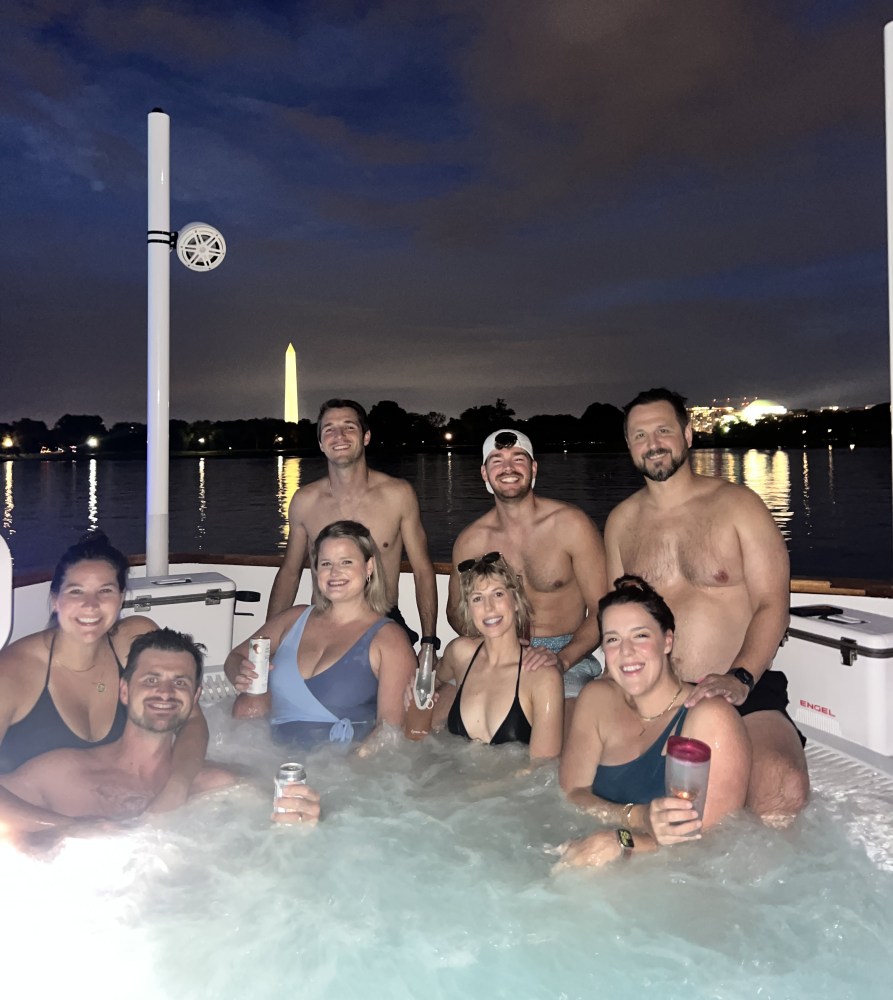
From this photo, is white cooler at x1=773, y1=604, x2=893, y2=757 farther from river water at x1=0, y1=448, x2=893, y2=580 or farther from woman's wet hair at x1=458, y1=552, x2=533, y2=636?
river water at x1=0, y1=448, x2=893, y2=580

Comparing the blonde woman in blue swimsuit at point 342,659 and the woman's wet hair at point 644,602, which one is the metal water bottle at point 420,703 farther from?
the woman's wet hair at point 644,602

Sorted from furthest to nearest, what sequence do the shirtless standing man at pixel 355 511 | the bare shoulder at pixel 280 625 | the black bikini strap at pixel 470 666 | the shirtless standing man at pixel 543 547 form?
the shirtless standing man at pixel 355 511
the shirtless standing man at pixel 543 547
the bare shoulder at pixel 280 625
the black bikini strap at pixel 470 666

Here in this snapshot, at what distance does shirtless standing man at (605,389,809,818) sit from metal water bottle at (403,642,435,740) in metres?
0.78

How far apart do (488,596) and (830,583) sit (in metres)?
1.63

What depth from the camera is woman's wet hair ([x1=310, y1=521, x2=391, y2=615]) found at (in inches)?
107

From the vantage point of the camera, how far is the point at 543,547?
3.14 meters

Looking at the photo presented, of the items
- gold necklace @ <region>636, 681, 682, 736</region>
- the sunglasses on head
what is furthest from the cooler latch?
the sunglasses on head

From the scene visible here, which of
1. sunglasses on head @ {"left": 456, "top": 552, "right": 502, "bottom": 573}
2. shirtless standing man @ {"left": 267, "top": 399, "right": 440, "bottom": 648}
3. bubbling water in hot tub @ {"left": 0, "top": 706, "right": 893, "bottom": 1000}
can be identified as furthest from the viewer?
shirtless standing man @ {"left": 267, "top": 399, "right": 440, "bottom": 648}

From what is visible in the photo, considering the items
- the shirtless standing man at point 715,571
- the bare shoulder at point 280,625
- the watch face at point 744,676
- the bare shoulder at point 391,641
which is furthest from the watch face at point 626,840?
the bare shoulder at point 280,625

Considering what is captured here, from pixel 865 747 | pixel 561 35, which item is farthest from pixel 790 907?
pixel 561 35

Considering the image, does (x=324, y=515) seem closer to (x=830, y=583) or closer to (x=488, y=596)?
(x=488, y=596)

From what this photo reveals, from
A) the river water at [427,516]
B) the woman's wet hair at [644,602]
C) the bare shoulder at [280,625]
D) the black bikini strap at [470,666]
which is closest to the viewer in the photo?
the woman's wet hair at [644,602]

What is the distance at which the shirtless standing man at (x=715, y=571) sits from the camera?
2.34 m

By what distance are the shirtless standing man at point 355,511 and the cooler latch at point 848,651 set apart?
5.23ft
